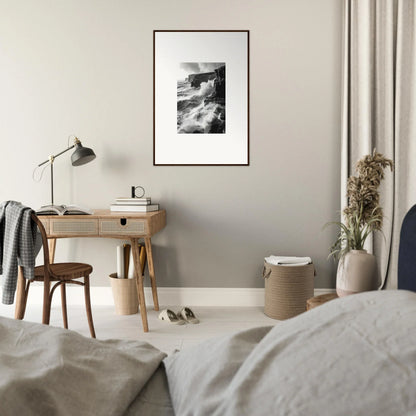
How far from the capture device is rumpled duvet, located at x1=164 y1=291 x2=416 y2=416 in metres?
0.57

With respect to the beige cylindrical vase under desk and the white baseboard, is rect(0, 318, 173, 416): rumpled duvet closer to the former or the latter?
the beige cylindrical vase under desk

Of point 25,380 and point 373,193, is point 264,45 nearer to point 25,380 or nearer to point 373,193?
point 373,193

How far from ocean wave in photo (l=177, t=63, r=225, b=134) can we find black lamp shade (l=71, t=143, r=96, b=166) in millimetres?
700

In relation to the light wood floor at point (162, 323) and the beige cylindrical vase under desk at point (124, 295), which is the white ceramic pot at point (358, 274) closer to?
the light wood floor at point (162, 323)

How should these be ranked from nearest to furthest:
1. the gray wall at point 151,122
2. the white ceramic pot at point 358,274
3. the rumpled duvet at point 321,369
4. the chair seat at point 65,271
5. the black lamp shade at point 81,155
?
the rumpled duvet at point 321,369
the white ceramic pot at point 358,274
the chair seat at point 65,271
the black lamp shade at point 81,155
the gray wall at point 151,122

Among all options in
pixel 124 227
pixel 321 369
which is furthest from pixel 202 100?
pixel 321 369

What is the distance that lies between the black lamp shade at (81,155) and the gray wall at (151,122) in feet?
0.64

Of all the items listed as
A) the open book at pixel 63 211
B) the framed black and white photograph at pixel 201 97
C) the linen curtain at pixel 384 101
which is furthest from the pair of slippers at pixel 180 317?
the linen curtain at pixel 384 101

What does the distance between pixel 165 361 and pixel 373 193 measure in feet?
3.75

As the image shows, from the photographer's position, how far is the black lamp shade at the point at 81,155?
119 inches

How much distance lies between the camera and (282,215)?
Answer: 3.28 m

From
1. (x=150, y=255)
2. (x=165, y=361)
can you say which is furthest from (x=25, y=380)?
(x=150, y=255)

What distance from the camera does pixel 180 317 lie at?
9.75ft

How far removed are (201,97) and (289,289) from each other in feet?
5.13
